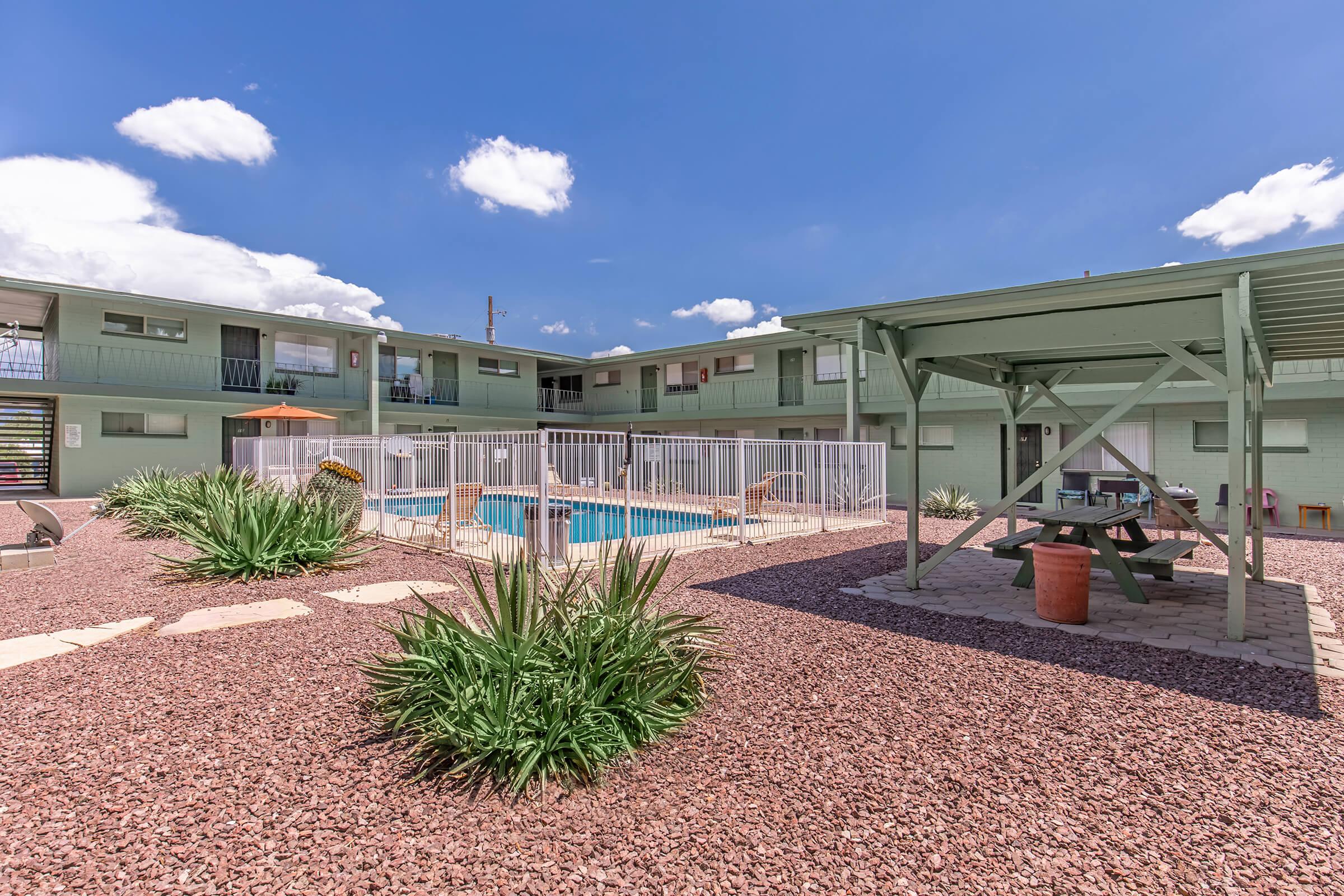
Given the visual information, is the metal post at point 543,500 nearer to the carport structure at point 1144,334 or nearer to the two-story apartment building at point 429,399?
the carport structure at point 1144,334

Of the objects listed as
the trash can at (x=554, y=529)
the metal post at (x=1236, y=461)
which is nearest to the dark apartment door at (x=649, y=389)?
the trash can at (x=554, y=529)

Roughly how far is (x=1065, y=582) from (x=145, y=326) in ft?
76.1

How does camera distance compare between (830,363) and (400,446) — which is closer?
(400,446)

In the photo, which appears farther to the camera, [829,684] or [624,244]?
[624,244]

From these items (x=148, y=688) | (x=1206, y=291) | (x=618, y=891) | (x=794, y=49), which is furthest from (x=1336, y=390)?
(x=148, y=688)

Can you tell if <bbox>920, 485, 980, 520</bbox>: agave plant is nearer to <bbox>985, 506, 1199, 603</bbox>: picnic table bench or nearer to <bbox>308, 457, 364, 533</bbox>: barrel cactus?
<bbox>985, 506, 1199, 603</bbox>: picnic table bench

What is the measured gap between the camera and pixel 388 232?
23.0 m

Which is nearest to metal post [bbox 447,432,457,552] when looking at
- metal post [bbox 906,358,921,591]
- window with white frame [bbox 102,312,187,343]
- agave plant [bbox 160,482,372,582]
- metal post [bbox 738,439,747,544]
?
agave plant [bbox 160,482,372,582]

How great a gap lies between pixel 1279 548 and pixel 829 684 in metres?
10.2

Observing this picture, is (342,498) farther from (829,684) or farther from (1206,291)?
(1206,291)

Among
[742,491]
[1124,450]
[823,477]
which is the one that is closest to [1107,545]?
[742,491]

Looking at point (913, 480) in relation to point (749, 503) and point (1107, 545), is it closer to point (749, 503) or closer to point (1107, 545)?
point (1107, 545)

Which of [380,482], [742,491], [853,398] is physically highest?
[853,398]

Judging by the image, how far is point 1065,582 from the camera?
5.57 metres
